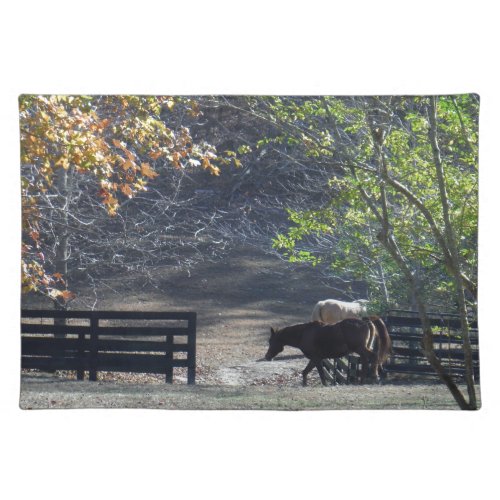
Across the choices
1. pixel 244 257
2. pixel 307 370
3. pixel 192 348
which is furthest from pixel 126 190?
pixel 307 370

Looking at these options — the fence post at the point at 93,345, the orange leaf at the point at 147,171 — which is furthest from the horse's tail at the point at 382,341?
the fence post at the point at 93,345

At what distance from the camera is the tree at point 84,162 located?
1075 centimetres

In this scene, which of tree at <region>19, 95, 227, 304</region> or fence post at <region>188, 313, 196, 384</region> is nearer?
tree at <region>19, 95, 227, 304</region>

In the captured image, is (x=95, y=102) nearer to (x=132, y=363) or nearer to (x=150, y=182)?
(x=150, y=182)

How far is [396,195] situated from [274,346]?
1539 mm

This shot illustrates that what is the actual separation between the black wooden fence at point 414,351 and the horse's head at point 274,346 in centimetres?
39

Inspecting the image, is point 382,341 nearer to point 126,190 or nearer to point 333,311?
point 333,311

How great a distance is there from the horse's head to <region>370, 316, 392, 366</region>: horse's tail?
0.78 meters

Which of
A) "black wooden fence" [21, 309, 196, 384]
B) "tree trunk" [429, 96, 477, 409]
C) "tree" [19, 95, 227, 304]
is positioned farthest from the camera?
"black wooden fence" [21, 309, 196, 384]

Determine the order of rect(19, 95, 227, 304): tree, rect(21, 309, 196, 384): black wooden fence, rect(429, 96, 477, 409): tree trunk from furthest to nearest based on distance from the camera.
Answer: rect(21, 309, 196, 384): black wooden fence → rect(19, 95, 227, 304): tree → rect(429, 96, 477, 409): tree trunk

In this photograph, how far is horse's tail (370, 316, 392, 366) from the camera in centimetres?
1092

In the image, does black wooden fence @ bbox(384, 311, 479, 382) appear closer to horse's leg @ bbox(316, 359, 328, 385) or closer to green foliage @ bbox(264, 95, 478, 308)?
green foliage @ bbox(264, 95, 478, 308)

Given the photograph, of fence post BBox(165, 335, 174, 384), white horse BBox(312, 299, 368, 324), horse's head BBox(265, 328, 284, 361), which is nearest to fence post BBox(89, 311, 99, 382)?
fence post BBox(165, 335, 174, 384)

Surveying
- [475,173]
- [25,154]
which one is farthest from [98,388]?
[475,173]
